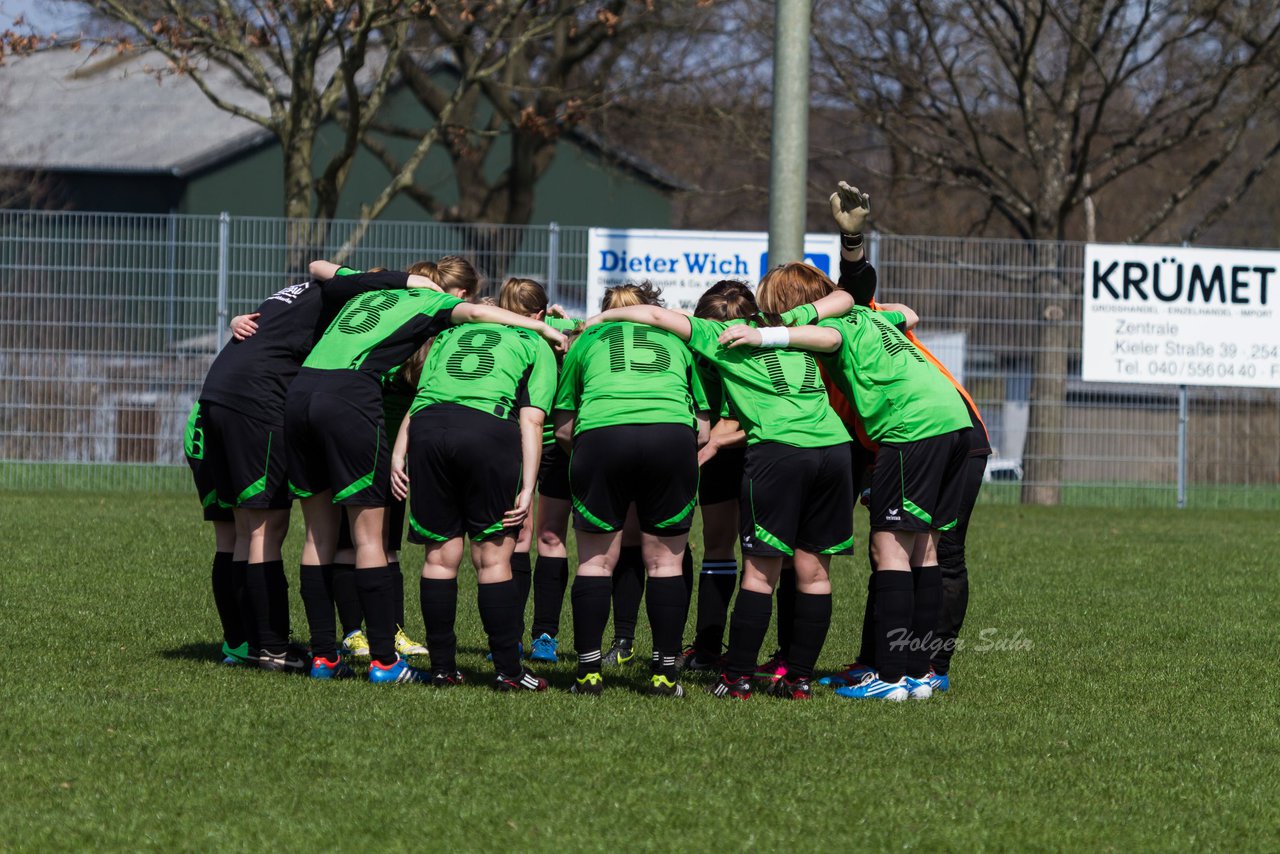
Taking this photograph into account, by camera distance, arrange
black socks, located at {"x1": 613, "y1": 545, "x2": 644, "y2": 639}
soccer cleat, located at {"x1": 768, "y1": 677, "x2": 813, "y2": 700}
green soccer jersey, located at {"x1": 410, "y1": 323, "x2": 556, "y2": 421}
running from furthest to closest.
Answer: black socks, located at {"x1": 613, "y1": 545, "x2": 644, "y2": 639} < soccer cleat, located at {"x1": 768, "y1": 677, "x2": 813, "y2": 700} < green soccer jersey, located at {"x1": 410, "y1": 323, "x2": 556, "y2": 421}

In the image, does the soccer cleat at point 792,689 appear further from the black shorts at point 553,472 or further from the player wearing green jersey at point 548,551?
the black shorts at point 553,472

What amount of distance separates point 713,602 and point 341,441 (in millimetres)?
1909

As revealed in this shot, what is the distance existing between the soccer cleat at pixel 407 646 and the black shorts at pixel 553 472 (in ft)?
3.15

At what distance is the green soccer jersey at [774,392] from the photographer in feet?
20.5

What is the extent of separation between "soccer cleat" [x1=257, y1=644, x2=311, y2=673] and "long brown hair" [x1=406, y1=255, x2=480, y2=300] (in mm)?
1693

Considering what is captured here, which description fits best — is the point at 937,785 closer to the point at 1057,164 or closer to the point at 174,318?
the point at 174,318

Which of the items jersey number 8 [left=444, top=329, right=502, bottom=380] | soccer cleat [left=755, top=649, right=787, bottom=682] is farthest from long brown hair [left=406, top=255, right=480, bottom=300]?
soccer cleat [left=755, top=649, right=787, bottom=682]

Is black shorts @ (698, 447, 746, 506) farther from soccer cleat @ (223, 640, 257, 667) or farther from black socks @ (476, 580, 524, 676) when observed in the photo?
soccer cleat @ (223, 640, 257, 667)

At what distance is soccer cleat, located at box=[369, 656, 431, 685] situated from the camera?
6.54m

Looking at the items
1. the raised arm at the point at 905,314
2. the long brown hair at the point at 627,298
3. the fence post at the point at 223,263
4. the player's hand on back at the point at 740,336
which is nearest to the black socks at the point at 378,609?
the long brown hair at the point at 627,298

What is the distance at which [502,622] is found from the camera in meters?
6.34

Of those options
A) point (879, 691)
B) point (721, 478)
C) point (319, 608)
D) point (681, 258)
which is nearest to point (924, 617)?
point (879, 691)

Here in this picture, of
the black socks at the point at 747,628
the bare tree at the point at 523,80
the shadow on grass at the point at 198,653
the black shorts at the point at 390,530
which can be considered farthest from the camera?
the bare tree at the point at 523,80

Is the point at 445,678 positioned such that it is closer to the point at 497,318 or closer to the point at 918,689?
the point at 497,318
